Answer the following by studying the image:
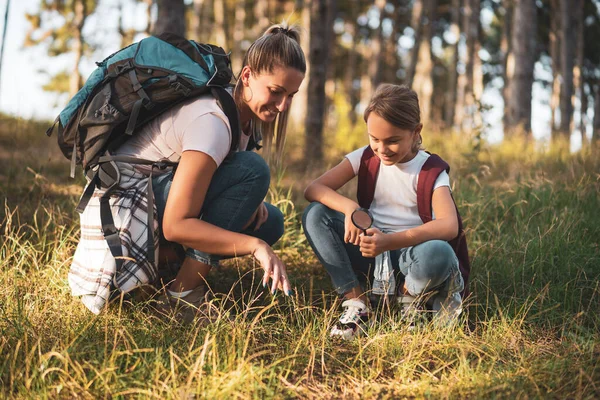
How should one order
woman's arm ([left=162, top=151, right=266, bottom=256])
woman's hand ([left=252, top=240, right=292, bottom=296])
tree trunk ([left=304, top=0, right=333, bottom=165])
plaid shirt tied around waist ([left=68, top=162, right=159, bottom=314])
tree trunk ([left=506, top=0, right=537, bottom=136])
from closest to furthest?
woman's hand ([left=252, top=240, right=292, bottom=296]) < woman's arm ([left=162, top=151, right=266, bottom=256]) < plaid shirt tied around waist ([left=68, top=162, right=159, bottom=314]) < tree trunk ([left=304, top=0, right=333, bottom=165]) < tree trunk ([left=506, top=0, right=537, bottom=136])

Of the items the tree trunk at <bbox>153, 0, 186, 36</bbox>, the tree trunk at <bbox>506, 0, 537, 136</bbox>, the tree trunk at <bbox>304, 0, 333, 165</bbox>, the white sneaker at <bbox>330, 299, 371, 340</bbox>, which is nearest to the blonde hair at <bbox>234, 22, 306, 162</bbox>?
the white sneaker at <bbox>330, 299, 371, 340</bbox>

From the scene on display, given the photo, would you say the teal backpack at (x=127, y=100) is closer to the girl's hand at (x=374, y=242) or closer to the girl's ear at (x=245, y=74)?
the girl's ear at (x=245, y=74)

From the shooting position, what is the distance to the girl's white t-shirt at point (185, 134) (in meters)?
2.40

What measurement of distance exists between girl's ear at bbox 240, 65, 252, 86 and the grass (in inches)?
38.6

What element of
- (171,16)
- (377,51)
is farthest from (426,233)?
(377,51)

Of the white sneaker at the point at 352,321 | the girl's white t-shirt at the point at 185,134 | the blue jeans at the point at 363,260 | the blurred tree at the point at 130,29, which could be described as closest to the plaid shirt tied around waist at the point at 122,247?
the girl's white t-shirt at the point at 185,134

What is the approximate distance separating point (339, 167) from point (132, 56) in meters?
1.11

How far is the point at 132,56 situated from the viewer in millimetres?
2588

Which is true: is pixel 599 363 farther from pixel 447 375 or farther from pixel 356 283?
pixel 356 283

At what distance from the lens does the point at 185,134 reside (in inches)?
95.9

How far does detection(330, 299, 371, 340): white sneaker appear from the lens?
2481mm

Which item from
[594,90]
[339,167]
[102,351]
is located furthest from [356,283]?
[594,90]

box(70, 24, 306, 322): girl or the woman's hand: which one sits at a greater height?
box(70, 24, 306, 322): girl

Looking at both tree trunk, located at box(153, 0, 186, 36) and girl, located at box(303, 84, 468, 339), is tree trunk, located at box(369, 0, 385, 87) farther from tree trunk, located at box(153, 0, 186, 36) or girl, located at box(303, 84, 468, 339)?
girl, located at box(303, 84, 468, 339)
